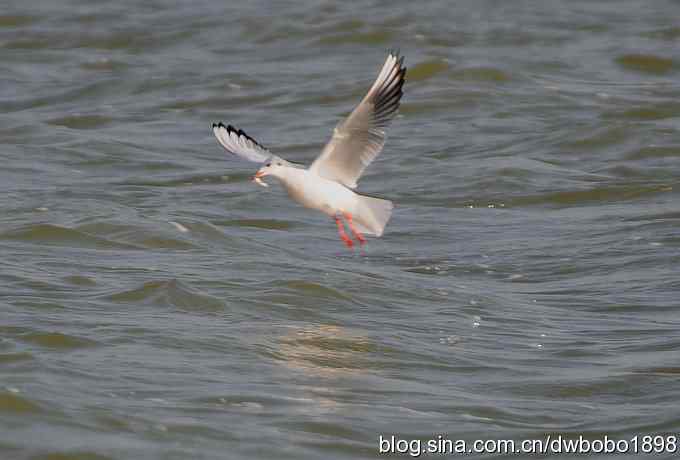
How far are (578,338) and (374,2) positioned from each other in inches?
543

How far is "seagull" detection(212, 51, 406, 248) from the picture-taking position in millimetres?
7777

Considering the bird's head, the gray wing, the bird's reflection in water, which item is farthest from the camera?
the bird's head

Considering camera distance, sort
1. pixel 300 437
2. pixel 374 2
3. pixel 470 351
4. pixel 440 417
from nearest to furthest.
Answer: pixel 300 437 → pixel 440 417 → pixel 470 351 → pixel 374 2

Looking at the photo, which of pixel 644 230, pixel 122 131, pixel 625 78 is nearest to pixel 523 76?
pixel 625 78

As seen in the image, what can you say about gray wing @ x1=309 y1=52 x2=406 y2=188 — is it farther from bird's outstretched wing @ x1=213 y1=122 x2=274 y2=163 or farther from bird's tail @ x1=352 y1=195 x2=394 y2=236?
bird's outstretched wing @ x1=213 y1=122 x2=274 y2=163

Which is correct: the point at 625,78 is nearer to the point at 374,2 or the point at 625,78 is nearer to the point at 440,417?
the point at 374,2

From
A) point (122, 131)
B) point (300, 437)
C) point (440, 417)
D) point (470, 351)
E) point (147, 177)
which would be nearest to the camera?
point (300, 437)

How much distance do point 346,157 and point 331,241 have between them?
2.32 metres

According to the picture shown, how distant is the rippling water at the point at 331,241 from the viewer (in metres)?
6.34

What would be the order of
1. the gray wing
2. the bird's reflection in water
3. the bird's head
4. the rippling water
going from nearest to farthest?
the rippling water
the bird's reflection in water
the gray wing
the bird's head

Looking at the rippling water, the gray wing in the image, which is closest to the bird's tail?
the gray wing

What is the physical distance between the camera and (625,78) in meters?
16.7

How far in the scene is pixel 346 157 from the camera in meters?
8.19

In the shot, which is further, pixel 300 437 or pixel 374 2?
pixel 374 2
